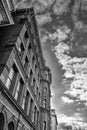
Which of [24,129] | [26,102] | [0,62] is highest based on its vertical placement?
[0,62]

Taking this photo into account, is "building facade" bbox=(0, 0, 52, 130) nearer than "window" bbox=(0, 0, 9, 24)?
Yes

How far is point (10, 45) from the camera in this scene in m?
12.7

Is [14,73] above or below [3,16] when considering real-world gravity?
below

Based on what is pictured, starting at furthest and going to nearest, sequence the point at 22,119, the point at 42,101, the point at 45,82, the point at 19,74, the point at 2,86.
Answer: the point at 45,82 → the point at 42,101 → the point at 19,74 → the point at 22,119 → the point at 2,86

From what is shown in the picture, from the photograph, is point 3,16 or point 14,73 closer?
point 3,16

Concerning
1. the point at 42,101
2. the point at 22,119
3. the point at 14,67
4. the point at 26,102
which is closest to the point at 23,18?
the point at 14,67

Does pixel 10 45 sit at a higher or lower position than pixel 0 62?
higher

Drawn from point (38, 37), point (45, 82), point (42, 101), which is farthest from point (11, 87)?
point (45, 82)

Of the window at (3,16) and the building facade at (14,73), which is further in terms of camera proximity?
the window at (3,16)

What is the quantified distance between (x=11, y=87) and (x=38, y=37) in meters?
13.4

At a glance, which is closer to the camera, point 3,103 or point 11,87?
point 3,103

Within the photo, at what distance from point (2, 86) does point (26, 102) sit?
8.07 metres

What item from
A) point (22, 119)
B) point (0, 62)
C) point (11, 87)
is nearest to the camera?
point (0, 62)

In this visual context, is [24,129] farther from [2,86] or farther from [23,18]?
[23,18]
